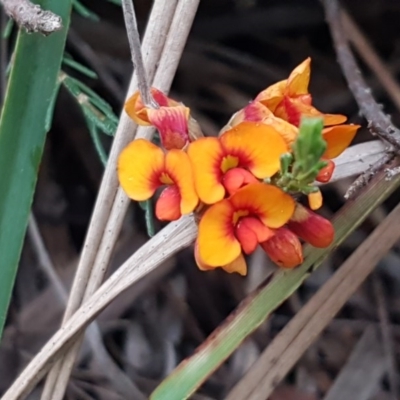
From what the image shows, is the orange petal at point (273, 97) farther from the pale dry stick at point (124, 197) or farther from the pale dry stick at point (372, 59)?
the pale dry stick at point (372, 59)

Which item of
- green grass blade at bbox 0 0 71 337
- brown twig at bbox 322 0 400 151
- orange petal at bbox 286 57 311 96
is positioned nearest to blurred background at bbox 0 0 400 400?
brown twig at bbox 322 0 400 151

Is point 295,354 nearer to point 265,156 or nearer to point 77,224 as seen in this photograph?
point 265,156

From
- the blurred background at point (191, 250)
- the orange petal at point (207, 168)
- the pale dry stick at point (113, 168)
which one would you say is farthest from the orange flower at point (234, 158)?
the blurred background at point (191, 250)

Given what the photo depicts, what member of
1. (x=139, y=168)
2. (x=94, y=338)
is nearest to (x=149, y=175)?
(x=139, y=168)

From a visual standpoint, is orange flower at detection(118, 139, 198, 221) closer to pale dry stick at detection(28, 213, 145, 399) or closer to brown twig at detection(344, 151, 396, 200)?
brown twig at detection(344, 151, 396, 200)

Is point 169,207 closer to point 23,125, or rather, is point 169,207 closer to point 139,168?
point 139,168

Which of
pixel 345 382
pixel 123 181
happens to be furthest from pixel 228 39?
pixel 123 181
